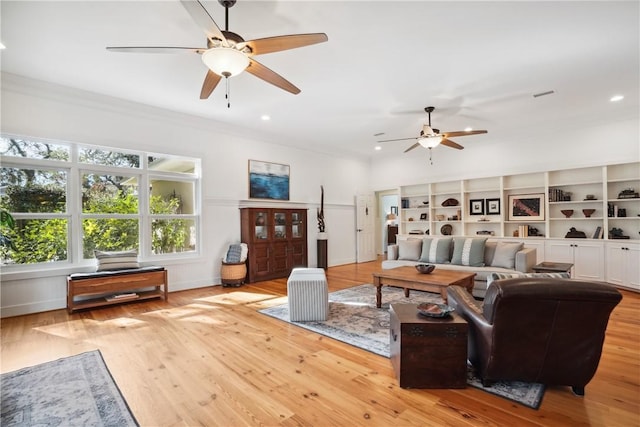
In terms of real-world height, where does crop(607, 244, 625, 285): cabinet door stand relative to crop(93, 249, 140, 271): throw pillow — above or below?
below

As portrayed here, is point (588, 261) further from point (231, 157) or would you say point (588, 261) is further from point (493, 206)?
point (231, 157)

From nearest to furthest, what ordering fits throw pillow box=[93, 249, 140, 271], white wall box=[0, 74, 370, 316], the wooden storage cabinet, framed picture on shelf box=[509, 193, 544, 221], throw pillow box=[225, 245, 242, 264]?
white wall box=[0, 74, 370, 316] → throw pillow box=[93, 249, 140, 271] → throw pillow box=[225, 245, 242, 264] → the wooden storage cabinet → framed picture on shelf box=[509, 193, 544, 221]

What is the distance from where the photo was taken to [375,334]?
320cm

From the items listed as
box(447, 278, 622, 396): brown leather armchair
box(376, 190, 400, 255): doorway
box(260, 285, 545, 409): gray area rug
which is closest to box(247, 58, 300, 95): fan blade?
box(447, 278, 622, 396): brown leather armchair

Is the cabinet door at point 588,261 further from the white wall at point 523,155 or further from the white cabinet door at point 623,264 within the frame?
the white wall at point 523,155

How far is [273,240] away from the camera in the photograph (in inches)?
245

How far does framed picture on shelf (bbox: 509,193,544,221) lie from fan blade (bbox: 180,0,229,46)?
21.9ft

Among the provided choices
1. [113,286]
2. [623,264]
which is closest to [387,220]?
[623,264]

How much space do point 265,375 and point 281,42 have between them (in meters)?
2.59

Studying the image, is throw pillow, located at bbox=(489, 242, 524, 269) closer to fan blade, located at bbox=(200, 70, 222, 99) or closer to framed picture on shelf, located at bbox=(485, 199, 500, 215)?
framed picture on shelf, located at bbox=(485, 199, 500, 215)

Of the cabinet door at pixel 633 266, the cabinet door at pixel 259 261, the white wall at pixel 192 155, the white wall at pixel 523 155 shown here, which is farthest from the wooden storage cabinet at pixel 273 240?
the cabinet door at pixel 633 266

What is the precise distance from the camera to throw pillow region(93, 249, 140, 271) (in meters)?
4.41

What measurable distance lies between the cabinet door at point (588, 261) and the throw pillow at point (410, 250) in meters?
2.88

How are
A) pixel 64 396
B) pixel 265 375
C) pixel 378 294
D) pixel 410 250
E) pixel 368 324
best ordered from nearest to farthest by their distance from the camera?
pixel 64 396 → pixel 265 375 → pixel 368 324 → pixel 378 294 → pixel 410 250
